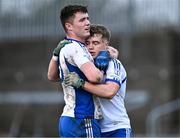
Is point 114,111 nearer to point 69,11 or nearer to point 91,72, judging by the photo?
point 91,72

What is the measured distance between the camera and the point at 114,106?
6.77 meters

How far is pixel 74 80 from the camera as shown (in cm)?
646

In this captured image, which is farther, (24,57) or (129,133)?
(24,57)

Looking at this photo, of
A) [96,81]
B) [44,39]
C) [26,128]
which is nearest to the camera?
[96,81]

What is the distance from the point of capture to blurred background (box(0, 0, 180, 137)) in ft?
57.2

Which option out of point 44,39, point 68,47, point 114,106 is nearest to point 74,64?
point 68,47

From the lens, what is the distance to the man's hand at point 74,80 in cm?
645

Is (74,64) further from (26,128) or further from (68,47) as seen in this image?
(26,128)

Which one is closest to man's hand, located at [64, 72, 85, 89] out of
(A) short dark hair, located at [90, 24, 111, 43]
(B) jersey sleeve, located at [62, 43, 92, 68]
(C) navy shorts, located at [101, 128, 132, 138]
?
(B) jersey sleeve, located at [62, 43, 92, 68]

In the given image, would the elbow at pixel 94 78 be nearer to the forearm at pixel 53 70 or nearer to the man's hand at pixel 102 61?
the man's hand at pixel 102 61

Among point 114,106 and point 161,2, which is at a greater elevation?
point 161,2

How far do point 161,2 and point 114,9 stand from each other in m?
1.22

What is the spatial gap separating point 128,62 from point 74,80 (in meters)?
11.3

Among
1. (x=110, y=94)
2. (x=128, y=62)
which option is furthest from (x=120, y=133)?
(x=128, y=62)
